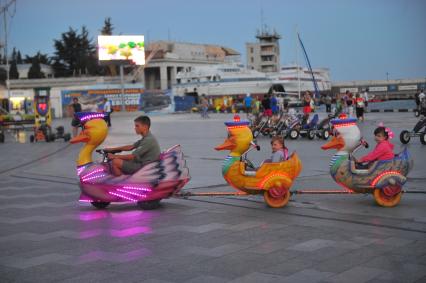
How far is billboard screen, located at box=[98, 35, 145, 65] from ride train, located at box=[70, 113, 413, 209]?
55192 mm

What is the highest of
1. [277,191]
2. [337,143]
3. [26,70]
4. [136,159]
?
[26,70]

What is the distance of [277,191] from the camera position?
821 centimetres

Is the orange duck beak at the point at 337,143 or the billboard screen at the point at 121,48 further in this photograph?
the billboard screen at the point at 121,48

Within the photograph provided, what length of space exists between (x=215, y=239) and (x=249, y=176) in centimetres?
200

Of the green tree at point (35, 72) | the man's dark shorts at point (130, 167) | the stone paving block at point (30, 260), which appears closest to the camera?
the stone paving block at point (30, 260)

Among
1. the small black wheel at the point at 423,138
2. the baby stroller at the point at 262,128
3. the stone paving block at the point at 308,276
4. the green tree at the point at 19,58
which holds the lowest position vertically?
the stone paving block at the point at 308,276

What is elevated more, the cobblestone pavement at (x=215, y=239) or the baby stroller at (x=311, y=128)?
the baby stroller at (x=311, y=128)

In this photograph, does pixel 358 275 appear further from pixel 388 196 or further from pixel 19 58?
pixel 19 58

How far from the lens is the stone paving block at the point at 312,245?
236 inches

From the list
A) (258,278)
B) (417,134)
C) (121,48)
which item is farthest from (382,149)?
(121,48)

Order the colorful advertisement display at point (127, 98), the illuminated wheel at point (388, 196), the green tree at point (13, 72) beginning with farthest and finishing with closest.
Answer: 1. the green tree at point (13, 72)
2. the colorful advertisement display at point (127, 98)
3. the illuminated wheel at point (388, 196)

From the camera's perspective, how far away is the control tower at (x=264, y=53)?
11900cm

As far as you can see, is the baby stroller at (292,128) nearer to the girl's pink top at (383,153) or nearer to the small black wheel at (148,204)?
the girl's pink top at (383,153)

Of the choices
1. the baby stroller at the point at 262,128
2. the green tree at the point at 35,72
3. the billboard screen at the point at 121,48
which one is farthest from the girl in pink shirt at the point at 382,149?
the green tree at the point at 35,72
